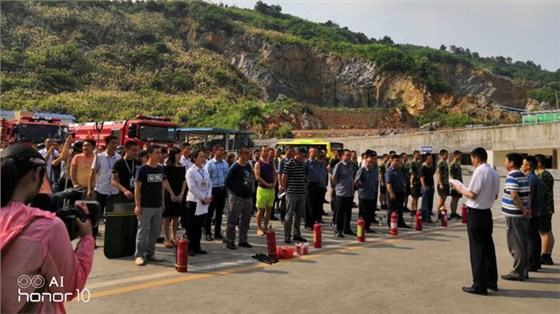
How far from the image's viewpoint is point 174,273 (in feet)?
19.3

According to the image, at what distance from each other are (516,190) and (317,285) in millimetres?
3078

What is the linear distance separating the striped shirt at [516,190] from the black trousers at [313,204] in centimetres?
503

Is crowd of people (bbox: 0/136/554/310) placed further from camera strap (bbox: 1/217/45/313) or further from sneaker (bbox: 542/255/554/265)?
camera strap (bbox: 1/217/45/313)

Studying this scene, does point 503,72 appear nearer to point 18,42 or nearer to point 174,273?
point 18,42

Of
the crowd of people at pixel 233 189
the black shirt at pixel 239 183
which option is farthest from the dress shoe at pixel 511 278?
the black shirt at pixel 239 183

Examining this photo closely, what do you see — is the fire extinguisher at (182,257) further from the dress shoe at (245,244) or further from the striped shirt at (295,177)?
the striped shirt at (295,177)

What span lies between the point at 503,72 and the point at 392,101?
77.4m

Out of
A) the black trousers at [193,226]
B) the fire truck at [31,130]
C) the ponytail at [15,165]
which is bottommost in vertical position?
the black trousers at [193,226]

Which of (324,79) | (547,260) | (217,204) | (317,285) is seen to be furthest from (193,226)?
(324,79)

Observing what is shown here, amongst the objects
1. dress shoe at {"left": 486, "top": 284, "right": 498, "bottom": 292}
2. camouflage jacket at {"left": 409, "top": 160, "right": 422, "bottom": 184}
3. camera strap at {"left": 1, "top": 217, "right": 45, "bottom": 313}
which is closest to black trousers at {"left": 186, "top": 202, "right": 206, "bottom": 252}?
dress shoe at {"left": 486, "top": 284, "right": 498, "bottom": 292}

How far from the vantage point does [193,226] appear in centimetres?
709

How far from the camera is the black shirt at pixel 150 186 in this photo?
6.41 meters

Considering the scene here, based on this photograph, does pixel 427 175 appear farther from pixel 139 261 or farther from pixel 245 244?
pixel 139 261

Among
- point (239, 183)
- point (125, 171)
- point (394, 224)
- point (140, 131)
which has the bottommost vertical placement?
point (394, 224)
